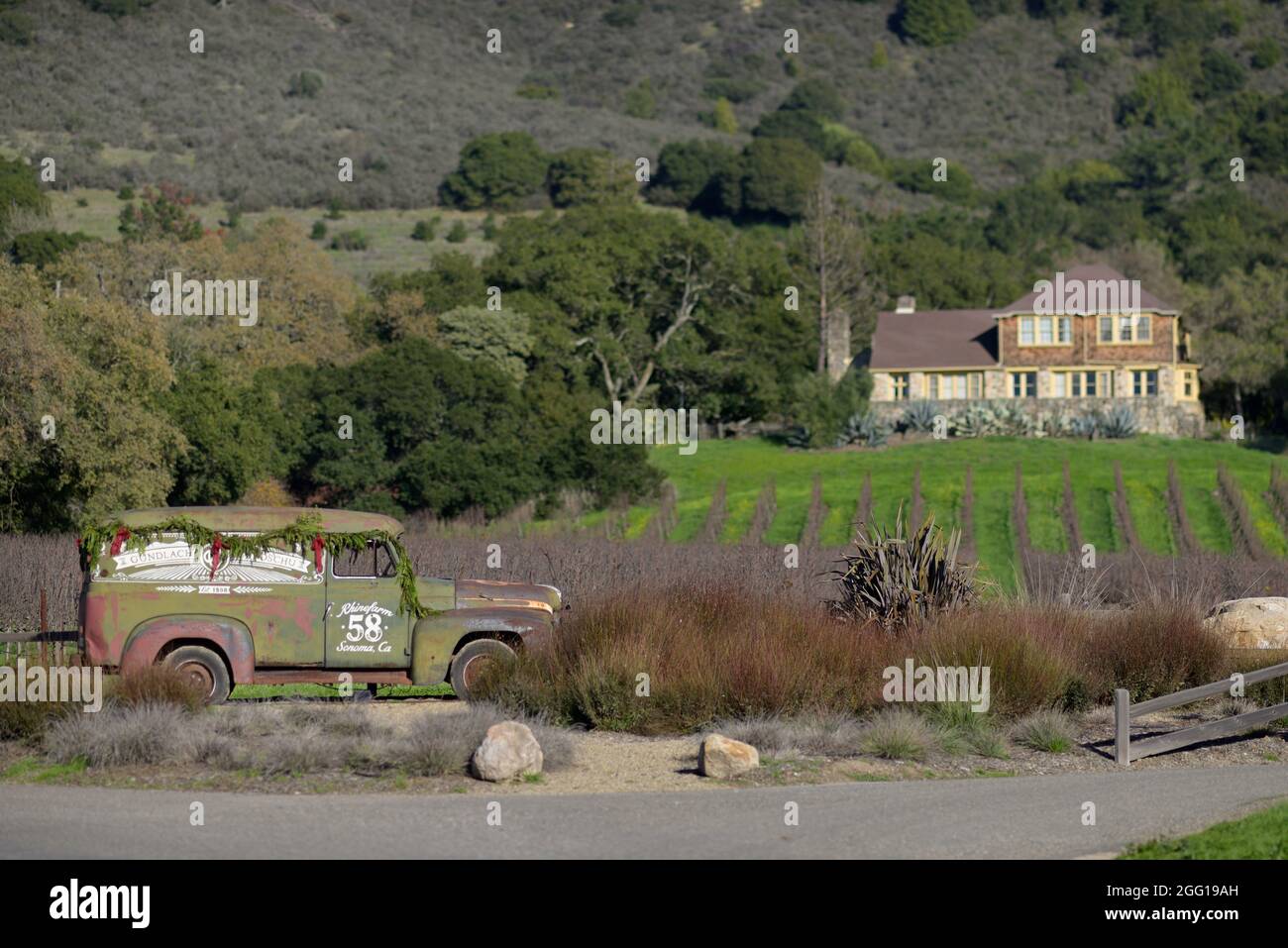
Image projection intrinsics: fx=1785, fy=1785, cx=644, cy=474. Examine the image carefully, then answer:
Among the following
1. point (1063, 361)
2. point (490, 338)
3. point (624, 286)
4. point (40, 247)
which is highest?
point (40, 247)

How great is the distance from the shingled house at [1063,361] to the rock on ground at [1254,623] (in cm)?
4799

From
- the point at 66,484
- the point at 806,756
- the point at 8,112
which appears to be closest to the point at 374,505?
the point at 66,484

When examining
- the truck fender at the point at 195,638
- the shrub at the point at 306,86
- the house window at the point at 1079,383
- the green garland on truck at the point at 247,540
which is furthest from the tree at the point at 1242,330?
the shrub at the point at 306,86

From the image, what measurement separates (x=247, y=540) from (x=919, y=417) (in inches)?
2009

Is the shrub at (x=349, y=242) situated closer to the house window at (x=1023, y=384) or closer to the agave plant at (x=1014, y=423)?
the house window at (x=1023, y=384)

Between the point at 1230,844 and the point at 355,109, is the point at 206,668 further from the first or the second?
the point at 355,109

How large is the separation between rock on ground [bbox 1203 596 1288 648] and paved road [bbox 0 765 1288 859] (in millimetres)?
7252

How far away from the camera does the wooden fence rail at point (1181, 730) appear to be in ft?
53.3

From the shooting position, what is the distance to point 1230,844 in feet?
40.8

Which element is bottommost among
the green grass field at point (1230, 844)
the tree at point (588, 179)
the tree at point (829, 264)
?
the green grass field at point (1230, 844)

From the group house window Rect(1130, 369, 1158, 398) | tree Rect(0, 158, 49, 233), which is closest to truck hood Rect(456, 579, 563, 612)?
house window Rect(1130, 369, 1158, 398)

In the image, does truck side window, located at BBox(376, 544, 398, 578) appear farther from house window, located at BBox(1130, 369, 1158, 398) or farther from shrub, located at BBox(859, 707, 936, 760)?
house window, located at BBox(1130, 369, 1158, 398)

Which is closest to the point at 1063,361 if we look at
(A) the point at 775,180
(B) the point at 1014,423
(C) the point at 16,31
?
(B) the point at 1014,423

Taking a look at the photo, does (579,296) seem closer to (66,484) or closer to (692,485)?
(692,485)
